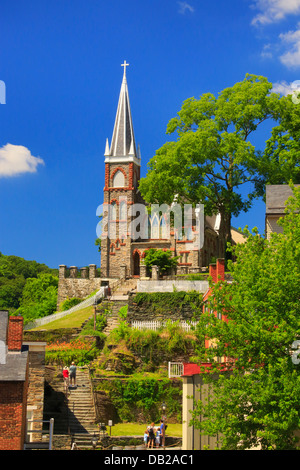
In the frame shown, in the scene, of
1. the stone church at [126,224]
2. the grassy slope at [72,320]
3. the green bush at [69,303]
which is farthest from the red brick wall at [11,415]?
the stone church at [126,224]

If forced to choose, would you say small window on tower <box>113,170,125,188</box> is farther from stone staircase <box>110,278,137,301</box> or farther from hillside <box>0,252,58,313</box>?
hillside <box>0,252,58,313</box>

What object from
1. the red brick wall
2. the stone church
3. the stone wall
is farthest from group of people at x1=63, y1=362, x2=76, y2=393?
the stone church

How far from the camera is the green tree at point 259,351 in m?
23.5

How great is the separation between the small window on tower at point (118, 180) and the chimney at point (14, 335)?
149 ft

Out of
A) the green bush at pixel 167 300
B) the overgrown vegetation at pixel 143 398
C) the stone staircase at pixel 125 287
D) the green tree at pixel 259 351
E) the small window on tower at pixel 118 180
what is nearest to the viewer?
the green tree at pixel 259 351

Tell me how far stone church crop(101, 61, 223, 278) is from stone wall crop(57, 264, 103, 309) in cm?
250

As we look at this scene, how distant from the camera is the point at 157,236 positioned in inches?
2817

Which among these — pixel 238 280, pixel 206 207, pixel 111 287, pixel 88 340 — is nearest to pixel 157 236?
pixel 111 287

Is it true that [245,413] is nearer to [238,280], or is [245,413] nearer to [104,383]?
[238,280]

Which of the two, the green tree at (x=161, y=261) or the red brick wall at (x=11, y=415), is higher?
the green tree at (x=161, y=261)

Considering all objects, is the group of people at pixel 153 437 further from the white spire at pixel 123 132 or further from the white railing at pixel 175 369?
the white spire at pixel 123 132

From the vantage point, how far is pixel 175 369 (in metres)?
38.8
